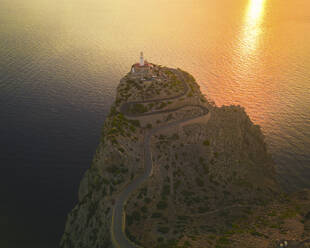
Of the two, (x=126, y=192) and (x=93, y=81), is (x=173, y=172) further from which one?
(x=93, y=81)

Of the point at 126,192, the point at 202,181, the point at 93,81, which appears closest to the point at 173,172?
the point at 202,181

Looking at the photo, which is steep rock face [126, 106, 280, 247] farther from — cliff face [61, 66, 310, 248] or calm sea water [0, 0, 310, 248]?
calm sea water [0, 0, 310, 248]

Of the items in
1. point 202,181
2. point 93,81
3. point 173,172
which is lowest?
point 202,181

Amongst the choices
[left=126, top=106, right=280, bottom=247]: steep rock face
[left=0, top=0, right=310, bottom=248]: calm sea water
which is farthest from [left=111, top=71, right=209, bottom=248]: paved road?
[left=0, top=0, right=310, bottom=248]: calm sea water

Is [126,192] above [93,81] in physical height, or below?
below

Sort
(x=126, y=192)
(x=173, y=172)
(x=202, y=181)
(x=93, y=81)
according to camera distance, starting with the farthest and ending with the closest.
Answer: (x=93, y=81)
(x=202, y=181)
(x=173, y=172)
(x=126, y=192)

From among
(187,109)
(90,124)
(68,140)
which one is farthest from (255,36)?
(68,140)
